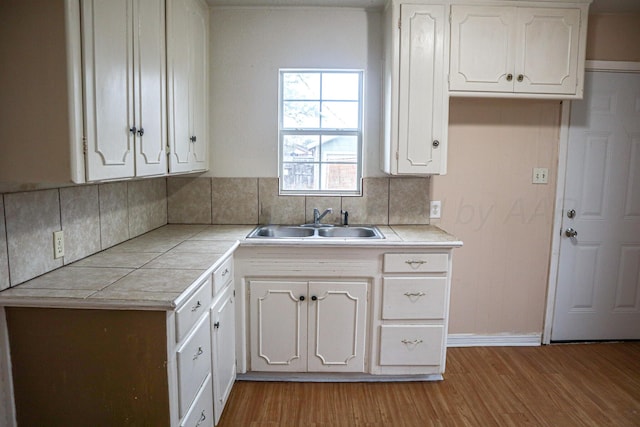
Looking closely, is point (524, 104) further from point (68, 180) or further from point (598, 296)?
point (68, 180)

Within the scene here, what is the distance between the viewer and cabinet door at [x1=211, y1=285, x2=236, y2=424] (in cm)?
204

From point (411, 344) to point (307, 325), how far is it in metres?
0.60

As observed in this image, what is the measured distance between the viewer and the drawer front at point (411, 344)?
2561 mm

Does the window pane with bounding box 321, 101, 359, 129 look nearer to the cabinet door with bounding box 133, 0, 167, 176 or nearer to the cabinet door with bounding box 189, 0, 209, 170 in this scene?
the cabinet door with bounding box 189, 0, 209, 170

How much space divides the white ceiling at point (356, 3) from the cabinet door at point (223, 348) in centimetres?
178

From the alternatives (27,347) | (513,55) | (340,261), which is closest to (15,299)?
(27,347)

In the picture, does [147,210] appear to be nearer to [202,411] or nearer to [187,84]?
[187,84]

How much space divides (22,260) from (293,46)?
80.3 inches

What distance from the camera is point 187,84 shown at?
97.2 inches

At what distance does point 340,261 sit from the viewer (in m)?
2.51

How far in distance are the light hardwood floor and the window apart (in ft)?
4.24

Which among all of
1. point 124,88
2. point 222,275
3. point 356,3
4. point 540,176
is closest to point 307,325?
point 222,275

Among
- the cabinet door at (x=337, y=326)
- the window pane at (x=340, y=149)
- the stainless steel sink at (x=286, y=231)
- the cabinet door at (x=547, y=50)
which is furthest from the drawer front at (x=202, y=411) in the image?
the cabinet door at (x=547, y=50)

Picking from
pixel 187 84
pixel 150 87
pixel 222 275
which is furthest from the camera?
pixel 187 84
